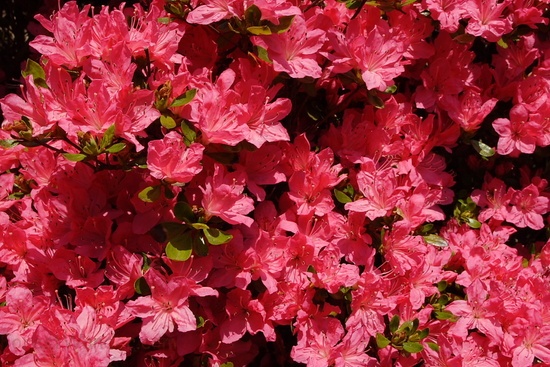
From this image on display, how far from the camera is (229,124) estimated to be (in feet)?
6.18

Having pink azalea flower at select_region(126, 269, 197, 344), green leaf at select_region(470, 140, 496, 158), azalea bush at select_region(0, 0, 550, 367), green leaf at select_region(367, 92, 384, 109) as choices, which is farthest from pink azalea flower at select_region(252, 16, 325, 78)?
green leaf at select_region(470, 140, 496, 158)

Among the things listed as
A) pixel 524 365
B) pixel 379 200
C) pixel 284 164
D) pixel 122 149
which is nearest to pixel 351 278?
pixel 379 200

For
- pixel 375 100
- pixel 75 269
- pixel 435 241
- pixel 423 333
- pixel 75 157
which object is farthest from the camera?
pixel 435 241

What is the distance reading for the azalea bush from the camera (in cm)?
185

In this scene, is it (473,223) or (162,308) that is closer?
(162,308)

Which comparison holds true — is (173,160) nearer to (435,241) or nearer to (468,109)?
(435,241)

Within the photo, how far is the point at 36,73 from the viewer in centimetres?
192

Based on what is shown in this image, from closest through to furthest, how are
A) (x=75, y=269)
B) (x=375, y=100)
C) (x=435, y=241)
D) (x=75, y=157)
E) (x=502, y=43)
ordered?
(x=75, y=157) < (x=75, y=269) < (x=375, y=100) < (x=435, y=241) < (x=502, y=43)

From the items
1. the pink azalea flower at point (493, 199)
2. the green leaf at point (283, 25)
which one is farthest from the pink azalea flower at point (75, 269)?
the pink azalea flower at point (493, 199)

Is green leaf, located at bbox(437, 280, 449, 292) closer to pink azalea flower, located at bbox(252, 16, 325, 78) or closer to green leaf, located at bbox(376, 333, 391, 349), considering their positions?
green leaf, located at bbox(376, 333, 391, 349)

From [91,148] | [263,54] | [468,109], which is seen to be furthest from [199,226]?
[468,109]

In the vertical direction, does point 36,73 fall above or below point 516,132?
above

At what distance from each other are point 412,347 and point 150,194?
0.98 meters

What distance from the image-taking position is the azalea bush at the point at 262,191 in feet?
6.08
